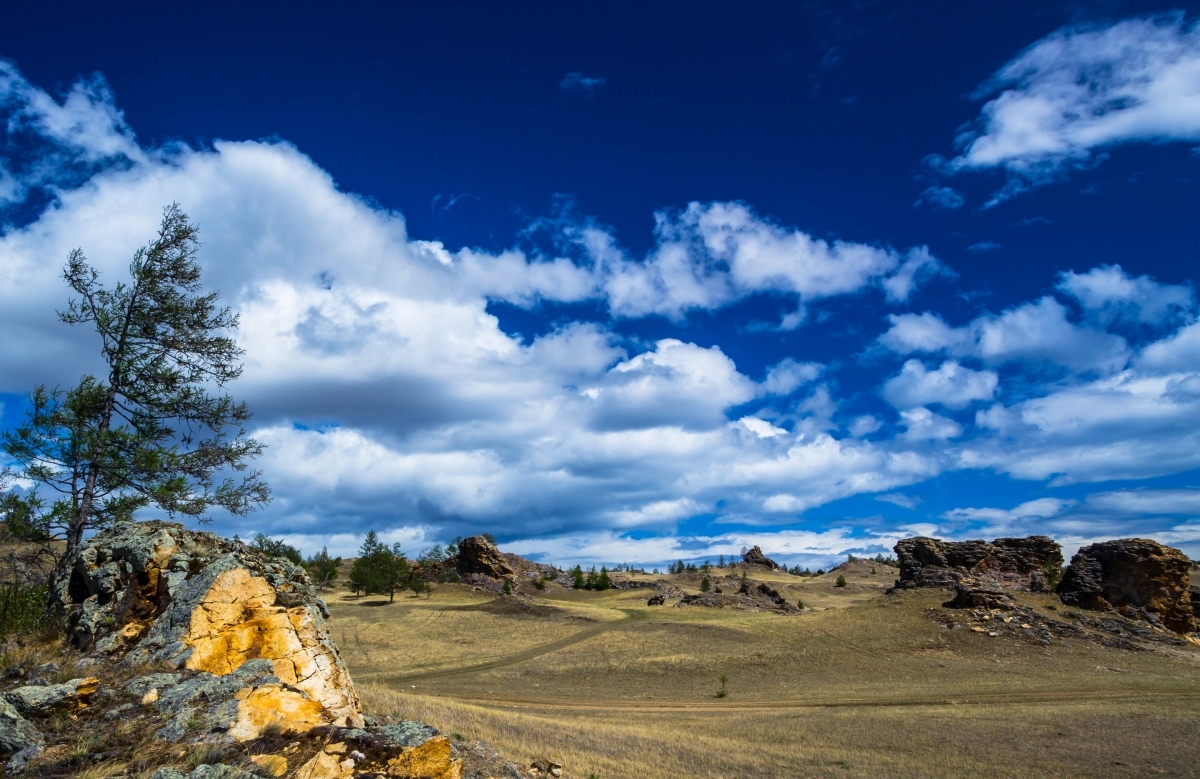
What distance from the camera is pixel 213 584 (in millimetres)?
10523

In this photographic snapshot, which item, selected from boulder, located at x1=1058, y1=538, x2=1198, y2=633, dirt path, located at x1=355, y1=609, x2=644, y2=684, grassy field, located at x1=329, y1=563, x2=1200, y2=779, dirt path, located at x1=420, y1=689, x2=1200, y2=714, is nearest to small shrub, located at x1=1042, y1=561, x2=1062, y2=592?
boulder, located at x1=1058, y1=538, x2=1198, y2=633

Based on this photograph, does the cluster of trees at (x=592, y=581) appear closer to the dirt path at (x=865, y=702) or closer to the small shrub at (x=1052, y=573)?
the small shrub at (x=1052, y=573)

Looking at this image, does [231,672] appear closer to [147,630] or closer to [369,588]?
[147,630]

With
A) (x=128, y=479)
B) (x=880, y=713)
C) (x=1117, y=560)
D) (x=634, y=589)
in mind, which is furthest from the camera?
(x=634, y=589)

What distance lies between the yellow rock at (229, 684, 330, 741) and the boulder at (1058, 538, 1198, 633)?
212ft

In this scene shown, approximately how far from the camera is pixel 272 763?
6922 millimetres

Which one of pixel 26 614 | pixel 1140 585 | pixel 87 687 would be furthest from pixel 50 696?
pixel 1140 585

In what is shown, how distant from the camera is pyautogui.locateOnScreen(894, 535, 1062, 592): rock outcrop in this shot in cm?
6184

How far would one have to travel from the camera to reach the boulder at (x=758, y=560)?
147 metres

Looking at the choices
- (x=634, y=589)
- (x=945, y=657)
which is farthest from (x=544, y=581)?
(x=945, y=657)

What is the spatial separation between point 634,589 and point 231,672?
9742 centimetres

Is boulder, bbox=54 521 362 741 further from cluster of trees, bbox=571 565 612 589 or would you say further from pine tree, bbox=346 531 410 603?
cluster of trees, bbox=571 565 612 589

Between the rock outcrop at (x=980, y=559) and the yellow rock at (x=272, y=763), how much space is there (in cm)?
6492

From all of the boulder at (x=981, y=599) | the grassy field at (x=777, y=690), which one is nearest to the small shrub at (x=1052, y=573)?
the grassy field at (x=777, y=690)
